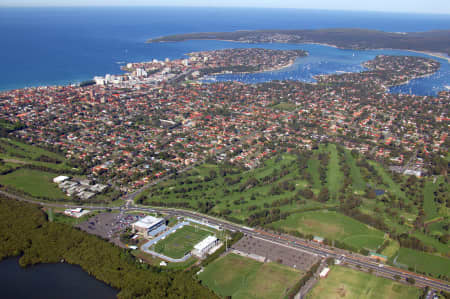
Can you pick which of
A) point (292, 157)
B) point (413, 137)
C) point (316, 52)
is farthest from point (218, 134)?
point (316, 52)

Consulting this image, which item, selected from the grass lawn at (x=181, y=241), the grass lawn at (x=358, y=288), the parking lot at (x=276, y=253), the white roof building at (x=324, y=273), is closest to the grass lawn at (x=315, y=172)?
the parking lot at (x=276, y=253)

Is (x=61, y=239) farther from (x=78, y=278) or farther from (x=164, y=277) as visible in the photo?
(x=164, y=277)

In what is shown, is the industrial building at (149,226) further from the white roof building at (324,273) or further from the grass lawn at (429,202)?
the grass lawn at (429,202)

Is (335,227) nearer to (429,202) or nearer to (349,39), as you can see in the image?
(429,202)

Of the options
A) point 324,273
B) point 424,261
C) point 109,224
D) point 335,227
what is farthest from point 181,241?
point 424,261

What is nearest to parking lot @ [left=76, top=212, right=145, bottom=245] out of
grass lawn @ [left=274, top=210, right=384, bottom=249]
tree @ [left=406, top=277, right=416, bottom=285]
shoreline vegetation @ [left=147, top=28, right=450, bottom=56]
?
grass lawn @ [left=274, top=210, right=384, bottom=249]

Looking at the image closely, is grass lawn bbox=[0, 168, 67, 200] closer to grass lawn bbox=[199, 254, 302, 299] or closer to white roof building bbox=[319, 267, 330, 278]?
grass lawn bbox=[199, 254, 302, 299]
